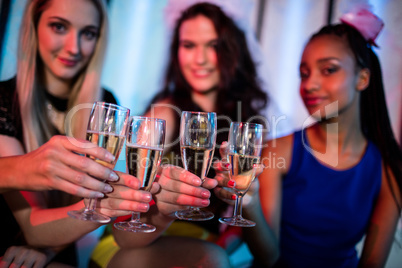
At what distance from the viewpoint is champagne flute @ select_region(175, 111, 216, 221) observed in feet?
3.44

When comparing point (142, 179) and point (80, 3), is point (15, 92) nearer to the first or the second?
point (80, 3)

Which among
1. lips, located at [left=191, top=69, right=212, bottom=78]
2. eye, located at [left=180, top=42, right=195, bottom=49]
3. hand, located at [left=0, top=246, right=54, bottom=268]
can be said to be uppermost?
eye, located at [left=180, top=42, right=195, bottom=49]

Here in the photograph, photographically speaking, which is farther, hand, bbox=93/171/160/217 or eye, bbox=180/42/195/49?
eye, bbox=180/42/195/49

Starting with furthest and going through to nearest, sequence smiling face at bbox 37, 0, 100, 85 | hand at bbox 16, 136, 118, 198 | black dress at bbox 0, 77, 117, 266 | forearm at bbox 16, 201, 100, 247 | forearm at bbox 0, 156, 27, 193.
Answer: smiling face at bbox 37, 0, 100, 85
black dress at bbox 0, 77, 117, 266
forearm at bbox 16, 201, 100, 247
forearm at bbox 0, 156, 27, 193
hand at bbox 16, 136, 118, 198

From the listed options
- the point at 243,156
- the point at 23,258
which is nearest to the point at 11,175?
the point at 23,258

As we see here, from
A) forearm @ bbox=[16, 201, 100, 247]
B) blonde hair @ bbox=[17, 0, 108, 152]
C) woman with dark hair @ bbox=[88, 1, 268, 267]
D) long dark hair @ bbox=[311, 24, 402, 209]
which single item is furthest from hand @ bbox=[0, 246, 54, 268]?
long dark hair @ bbox=[311, 24, 402, 209]

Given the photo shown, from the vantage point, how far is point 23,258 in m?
0.97

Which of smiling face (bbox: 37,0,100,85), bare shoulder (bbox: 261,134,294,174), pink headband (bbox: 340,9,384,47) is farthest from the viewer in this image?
pink headband (bbox: 340,9,384,47)

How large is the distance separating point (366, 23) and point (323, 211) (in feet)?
4.25

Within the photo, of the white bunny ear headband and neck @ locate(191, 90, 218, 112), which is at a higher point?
the white bunny ear headband

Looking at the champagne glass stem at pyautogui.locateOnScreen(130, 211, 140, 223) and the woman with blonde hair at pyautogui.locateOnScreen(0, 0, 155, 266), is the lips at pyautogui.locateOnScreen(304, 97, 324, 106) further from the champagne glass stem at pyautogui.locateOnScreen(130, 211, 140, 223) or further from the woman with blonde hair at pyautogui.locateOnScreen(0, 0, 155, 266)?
the champagne glass stem at pyautogui.locateOnScreen(130, 211, 140, 223)

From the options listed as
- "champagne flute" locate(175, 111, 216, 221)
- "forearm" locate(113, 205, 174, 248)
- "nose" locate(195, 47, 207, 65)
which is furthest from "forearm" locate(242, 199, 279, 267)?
"nose" locate(195, 47, 207, 65)

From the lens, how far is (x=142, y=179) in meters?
0.94

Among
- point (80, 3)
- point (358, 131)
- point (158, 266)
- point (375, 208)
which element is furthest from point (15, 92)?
point (375, 208)
